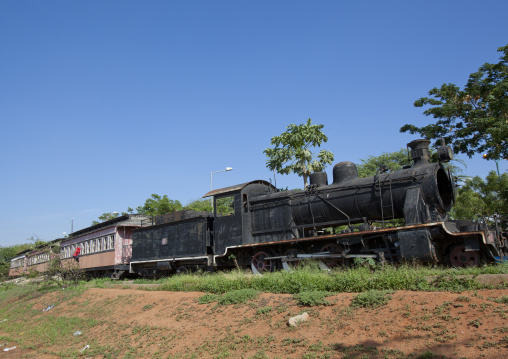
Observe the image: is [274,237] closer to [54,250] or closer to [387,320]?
Result: [387,320]

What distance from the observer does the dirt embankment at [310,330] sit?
18.2 ft

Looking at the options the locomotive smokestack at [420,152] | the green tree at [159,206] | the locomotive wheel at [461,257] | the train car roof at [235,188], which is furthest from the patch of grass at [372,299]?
the green tree at [159,206]

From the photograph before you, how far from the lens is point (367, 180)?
12.0 meters

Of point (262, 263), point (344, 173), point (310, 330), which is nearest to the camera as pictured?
point (310, 330)

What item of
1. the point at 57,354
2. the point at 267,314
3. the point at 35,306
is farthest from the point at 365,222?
the point at 35,306

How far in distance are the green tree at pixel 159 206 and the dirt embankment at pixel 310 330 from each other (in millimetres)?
24250

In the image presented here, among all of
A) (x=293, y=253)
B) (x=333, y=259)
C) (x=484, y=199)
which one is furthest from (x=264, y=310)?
(x=484, y=199)

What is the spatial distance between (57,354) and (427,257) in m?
10.3

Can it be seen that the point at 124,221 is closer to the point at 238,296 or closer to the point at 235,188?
the point at 235,188

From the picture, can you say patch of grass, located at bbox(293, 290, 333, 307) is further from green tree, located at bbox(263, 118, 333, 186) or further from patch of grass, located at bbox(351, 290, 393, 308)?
green tree, located at bbox(263, 118, 333, 186)

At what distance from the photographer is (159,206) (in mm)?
35594

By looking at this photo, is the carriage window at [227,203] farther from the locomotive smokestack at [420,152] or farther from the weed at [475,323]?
the weed at [475,323]

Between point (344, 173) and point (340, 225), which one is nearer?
point (340, 225)

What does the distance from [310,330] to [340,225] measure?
6.10 m
